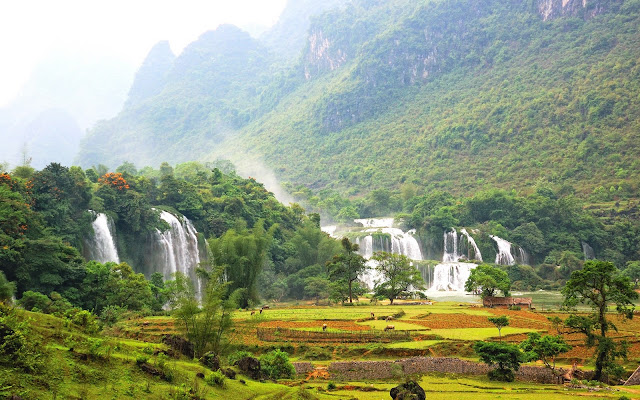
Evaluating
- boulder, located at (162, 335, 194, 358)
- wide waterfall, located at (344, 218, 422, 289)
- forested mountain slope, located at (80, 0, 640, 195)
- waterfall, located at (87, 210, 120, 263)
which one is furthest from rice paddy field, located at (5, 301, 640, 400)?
forested mountain slope, located at (80, 0, 640, 195)

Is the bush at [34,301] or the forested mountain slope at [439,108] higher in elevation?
the forested mountain slope at [439,108]

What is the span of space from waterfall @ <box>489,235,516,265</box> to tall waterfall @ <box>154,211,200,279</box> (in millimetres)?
39801

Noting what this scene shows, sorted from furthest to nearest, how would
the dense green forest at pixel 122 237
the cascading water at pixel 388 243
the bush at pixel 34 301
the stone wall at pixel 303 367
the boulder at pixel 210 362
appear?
the cascading water at pixel 388 243 < the dense green forest at pixel 122 237 < the bush at pixel 34 301 < the stone wall at pixel 303 367 < the boulder at pixel 210 362

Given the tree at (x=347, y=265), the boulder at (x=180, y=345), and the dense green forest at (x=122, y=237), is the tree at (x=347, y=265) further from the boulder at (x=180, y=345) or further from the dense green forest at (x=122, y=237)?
the boulder at (x=180, y=345)

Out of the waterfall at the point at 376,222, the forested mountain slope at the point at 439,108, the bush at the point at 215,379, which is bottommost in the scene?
the bush at the point at 215,379

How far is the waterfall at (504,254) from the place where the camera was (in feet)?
226

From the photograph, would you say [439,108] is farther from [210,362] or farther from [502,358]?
[210,362]

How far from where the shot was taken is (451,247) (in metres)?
71.1

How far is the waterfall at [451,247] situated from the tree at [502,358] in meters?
53.6

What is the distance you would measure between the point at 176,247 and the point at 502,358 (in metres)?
34.1

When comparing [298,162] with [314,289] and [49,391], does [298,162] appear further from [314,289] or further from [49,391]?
[49,391]

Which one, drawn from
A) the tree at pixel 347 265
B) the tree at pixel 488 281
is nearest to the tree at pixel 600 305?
the tree at pixel 488 281

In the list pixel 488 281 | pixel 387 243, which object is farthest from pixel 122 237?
pixel 387 243

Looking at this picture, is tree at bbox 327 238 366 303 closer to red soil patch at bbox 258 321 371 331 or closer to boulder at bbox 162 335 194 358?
red soil patch at bbox 258 321 371 331
